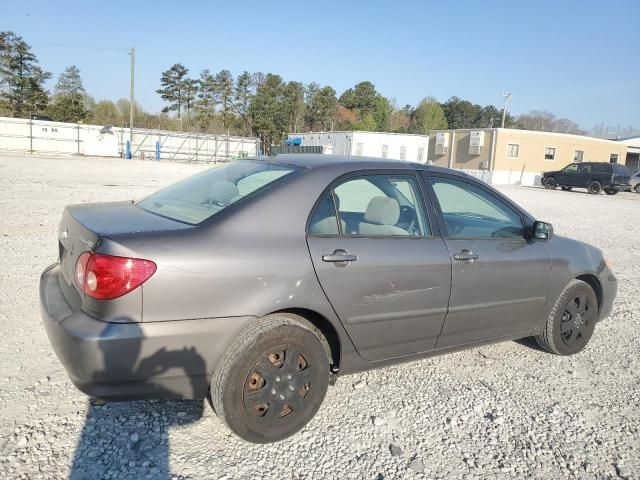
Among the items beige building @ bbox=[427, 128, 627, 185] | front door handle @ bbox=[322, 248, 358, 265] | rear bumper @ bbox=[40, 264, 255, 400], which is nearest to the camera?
rear bumper @ bbox=[40, 264, 255, 400]

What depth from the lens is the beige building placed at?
41.3 m

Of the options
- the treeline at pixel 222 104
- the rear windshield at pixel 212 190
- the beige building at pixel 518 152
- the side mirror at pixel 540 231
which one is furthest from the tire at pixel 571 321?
the treeline at pixel 222 104

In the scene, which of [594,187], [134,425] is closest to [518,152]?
[594,187]

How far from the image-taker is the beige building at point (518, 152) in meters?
41.3

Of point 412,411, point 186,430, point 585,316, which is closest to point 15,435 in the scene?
point 186,430

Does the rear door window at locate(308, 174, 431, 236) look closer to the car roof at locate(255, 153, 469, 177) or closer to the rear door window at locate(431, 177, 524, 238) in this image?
the car roof at locate(255, 153, 469, 177)

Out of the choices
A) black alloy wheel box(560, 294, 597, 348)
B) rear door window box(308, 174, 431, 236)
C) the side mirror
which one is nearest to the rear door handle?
rear door window box(308, 174, 431, 236)

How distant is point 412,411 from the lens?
3.07m

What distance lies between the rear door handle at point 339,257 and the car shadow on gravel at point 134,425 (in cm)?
85

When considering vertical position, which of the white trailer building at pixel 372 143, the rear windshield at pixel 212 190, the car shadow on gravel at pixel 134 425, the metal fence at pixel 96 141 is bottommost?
the car shadow on gravel at pixel 134 425

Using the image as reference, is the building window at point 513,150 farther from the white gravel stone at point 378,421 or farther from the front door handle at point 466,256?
the white gravel stone at point 378,421

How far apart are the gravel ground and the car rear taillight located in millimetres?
881

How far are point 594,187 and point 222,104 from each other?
51729 mm

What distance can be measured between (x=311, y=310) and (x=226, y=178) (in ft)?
3.75
